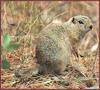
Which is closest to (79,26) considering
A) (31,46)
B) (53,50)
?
(31,46)

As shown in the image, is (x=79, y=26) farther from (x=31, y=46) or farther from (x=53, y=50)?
(x=53, y=50)

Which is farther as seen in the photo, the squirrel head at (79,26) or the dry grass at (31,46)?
the squirrel head at (79,26)

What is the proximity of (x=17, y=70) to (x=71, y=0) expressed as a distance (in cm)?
358

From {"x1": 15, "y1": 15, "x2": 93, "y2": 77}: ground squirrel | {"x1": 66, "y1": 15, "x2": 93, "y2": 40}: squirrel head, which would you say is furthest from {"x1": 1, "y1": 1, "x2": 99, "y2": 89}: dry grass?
{"x1": 66, "y1": 15, "x2": 93, "y2": 40}: squirrel head

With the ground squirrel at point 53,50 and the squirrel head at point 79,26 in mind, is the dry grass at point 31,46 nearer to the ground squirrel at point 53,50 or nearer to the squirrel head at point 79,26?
A: the ground squirrel at point 53,50

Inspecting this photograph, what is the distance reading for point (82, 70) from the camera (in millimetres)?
5559

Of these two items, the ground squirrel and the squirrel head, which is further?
the squirrel head

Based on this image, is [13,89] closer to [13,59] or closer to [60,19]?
[13,59]

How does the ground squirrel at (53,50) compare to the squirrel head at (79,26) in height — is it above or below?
below

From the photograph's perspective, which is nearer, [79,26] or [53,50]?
[53,50]

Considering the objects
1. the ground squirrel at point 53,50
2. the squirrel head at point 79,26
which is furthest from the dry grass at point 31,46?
the squirrel head at point 79,26

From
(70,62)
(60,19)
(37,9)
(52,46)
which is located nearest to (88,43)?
(60,19)

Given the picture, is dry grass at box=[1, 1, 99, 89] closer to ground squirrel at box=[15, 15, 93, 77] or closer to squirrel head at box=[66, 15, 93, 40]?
ground squirrel at box=[15, 15, 93, 77]

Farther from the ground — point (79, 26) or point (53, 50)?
point (79, 26)
